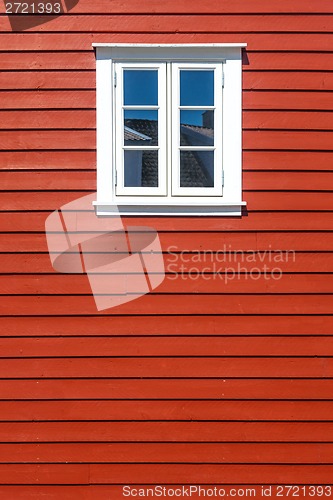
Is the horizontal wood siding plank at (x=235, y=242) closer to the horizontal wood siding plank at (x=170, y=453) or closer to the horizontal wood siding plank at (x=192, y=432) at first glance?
the horizontal wood siding plank at (x=192, y=432)

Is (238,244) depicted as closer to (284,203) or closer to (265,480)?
(284,203)

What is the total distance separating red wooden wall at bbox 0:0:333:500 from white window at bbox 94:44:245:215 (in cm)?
9

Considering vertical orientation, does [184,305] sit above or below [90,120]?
below

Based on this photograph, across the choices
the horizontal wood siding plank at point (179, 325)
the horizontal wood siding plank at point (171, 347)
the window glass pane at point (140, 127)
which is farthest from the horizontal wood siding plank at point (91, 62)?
the horizontal wood siding plank at point (171, 347)

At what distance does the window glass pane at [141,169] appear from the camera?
4609mm

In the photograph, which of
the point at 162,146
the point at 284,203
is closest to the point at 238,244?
the point at 284,203

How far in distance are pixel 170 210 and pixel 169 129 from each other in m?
0.57

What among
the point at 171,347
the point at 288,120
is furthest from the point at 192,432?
the point at 288,120

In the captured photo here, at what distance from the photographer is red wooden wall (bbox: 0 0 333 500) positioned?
14.8 feet

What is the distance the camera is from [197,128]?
15.1 feet

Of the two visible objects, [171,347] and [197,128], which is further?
[197,128]

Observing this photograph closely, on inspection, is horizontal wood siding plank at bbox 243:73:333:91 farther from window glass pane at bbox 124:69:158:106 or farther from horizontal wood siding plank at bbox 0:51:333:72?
window glass pane at bbox 124:69:158:106

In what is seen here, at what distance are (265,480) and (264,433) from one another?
0.33 metres

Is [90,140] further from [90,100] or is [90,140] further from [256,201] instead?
[256,201]
